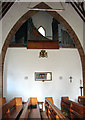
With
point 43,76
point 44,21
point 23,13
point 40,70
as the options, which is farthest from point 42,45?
point 44,21

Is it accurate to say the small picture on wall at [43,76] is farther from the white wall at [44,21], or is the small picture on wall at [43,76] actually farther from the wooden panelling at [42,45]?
the white wall at [44,21]

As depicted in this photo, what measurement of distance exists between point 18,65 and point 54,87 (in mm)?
2752

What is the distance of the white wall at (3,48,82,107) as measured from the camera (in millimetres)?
10164

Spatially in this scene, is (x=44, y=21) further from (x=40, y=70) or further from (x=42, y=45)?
(x=40, y=70)

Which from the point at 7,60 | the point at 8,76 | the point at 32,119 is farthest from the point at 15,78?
the point at 32,119

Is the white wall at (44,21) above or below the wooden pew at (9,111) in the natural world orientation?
above

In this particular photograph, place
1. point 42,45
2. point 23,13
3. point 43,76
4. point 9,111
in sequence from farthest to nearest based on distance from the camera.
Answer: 1. point 43,76
2. point 42,45
3. point 23,13
4. point 9,111

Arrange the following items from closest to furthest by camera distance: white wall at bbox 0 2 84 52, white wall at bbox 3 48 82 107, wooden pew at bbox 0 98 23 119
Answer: wooden pew at bbox 0 98 23 119 → white wall at bbox 0 2 84 52 → white wall at bbox 3 48 82 107

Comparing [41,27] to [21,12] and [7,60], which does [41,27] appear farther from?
[21,12]

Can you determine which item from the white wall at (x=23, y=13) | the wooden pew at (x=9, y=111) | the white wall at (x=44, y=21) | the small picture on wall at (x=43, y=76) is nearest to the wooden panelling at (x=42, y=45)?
the small picture on wall at (x=43, y=76)

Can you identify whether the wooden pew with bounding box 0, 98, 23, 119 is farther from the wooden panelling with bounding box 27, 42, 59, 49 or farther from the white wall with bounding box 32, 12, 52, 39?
the white wall with bounding box 32, 12, 52, 39

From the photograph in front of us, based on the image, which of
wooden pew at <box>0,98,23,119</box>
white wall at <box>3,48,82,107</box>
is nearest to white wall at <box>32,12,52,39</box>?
white wall at <box>3,48,82,107</box>

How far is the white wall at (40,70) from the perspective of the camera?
10.2 metres

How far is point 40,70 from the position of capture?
1038 centimetres
